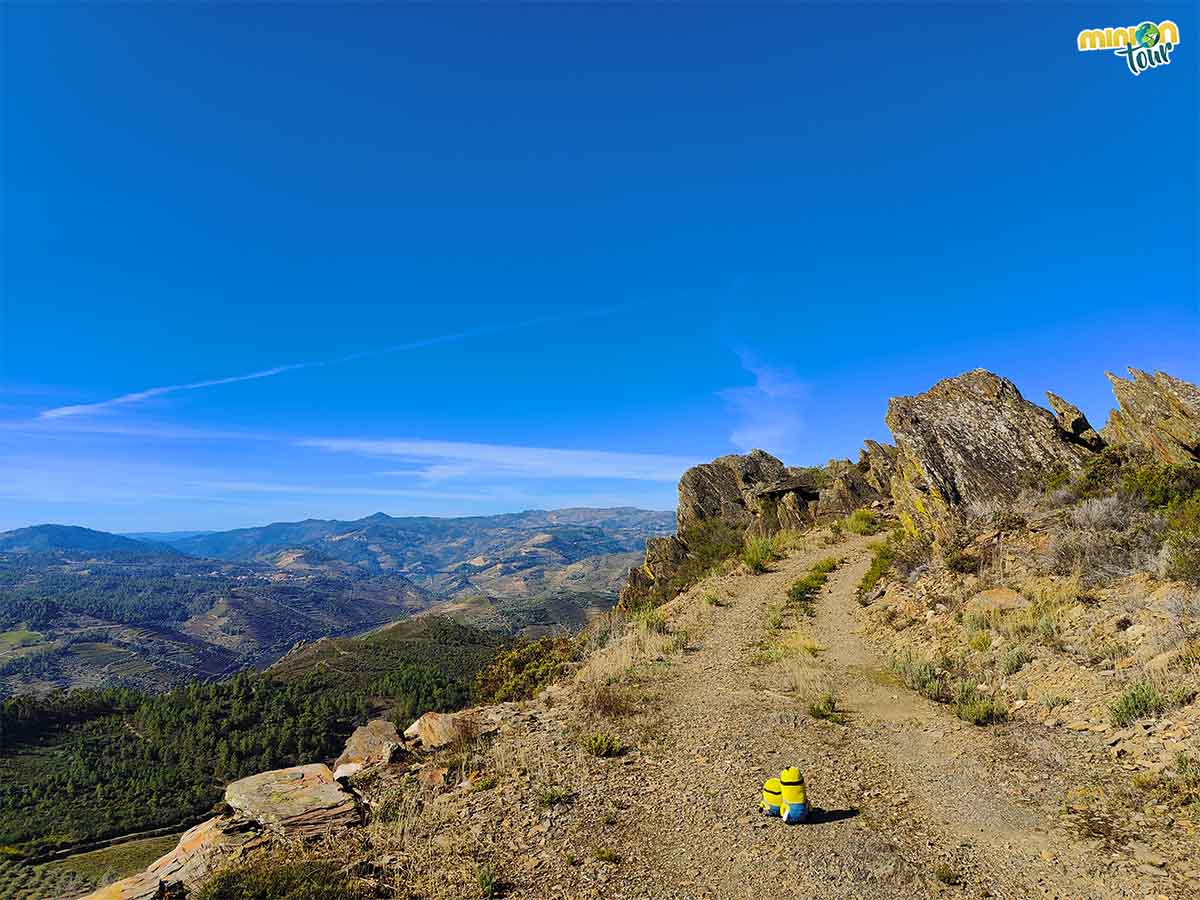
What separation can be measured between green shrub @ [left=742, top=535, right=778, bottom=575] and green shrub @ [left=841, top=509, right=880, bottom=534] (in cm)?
502

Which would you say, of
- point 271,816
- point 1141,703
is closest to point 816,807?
point 1141,703

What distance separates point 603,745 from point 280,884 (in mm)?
5442

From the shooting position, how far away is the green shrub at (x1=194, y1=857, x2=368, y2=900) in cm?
639

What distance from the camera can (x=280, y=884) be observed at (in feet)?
21.4

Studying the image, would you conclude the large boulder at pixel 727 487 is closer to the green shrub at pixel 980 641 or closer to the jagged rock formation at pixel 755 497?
the jagged rock formation at pixel 755 497

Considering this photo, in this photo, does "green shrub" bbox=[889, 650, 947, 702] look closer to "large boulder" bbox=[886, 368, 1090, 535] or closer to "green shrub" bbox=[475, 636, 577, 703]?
"large boulder" bbox=[886, 368, 1090, 535]

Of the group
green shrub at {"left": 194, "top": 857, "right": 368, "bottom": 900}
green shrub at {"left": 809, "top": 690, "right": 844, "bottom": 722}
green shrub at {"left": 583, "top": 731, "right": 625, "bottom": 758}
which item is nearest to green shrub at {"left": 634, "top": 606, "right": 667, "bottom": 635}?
green shrub at {"left": 809, "top": 690, "right": 844, "bottom": 722}

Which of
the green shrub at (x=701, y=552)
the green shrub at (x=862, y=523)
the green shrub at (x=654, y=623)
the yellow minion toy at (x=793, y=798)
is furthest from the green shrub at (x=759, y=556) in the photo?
the yellow minion toy at (x=793, y=798)

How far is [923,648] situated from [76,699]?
6011 inches

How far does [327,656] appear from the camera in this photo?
136 meters

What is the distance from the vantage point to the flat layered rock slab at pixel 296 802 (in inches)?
328

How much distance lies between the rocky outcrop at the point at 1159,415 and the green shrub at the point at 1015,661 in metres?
8.71

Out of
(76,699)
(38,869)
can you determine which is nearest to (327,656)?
(76,699)

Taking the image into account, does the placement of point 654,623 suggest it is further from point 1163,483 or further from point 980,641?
point 1163,483
